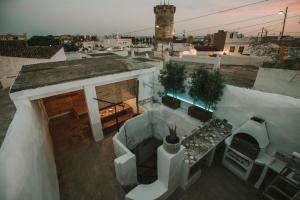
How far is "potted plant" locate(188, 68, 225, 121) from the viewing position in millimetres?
6317

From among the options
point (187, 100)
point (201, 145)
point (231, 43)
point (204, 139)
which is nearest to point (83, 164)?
point (201, 145)

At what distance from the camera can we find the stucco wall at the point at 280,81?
772cm

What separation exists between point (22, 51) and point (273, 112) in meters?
22.0

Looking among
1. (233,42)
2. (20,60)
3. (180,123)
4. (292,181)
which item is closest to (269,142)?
(292,181)

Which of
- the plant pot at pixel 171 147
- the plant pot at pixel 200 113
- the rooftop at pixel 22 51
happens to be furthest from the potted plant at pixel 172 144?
the rooftop at pixel 22 51

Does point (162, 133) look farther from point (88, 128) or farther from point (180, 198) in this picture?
point (88, 128)

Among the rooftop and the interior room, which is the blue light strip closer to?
the interior room

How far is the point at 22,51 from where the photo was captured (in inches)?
632

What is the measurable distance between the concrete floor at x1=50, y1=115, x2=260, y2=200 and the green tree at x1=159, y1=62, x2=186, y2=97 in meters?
3.95

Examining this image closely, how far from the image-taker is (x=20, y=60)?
15.0 metres

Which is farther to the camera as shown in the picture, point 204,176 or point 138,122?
point 138,122

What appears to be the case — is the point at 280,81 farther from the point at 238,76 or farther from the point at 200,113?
the point at 200,113

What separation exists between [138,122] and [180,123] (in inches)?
87.6

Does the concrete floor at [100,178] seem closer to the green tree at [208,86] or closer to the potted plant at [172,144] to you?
the potted plant at [172,144]
